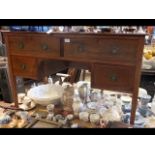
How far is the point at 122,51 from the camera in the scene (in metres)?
0.67

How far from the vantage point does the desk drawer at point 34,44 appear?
2.44 ft

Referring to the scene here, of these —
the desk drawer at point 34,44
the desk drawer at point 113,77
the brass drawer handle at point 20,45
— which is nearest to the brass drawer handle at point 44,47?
the desk drawer at point 34,44

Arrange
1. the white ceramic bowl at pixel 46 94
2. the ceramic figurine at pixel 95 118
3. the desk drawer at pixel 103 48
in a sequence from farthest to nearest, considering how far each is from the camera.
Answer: the white ceramic bowl at pixel 46 94
the ceramic figurine at pixel 95 118
the desk drawer at pixel 103 48

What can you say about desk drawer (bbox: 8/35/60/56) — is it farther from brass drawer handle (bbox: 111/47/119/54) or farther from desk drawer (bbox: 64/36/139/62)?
brass drawer handle (bbox: 111/47/119/54)

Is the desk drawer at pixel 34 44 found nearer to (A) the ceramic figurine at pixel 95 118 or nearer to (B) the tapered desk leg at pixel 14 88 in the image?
(B) the tapered desk leg at pixel 14 88

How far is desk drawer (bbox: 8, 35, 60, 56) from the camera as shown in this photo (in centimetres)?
74

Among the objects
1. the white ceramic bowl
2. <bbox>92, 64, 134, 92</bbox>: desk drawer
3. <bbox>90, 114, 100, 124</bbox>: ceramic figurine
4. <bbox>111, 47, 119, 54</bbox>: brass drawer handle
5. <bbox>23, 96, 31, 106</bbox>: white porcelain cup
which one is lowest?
<bbox>90, 114, 100, 124</bbox>: ceramic figurine

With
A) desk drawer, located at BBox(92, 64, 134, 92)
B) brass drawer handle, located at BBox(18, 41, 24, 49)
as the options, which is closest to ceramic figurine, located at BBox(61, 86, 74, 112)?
desk drawer, located at BBox(92, 64, 134, 92)

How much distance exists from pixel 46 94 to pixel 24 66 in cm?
17

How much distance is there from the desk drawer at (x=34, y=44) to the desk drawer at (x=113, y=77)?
180mm

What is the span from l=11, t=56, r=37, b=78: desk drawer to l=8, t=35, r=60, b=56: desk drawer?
0.04 metres
